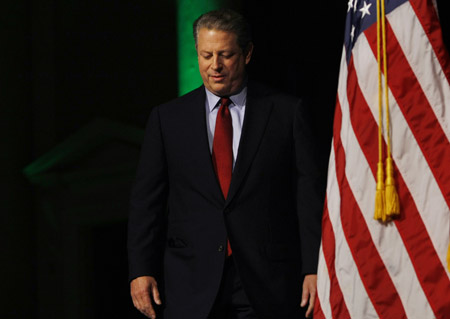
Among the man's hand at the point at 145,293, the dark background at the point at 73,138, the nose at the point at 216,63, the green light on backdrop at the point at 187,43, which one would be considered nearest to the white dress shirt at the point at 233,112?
the nose at the point at 216,63

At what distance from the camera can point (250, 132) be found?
3465mm

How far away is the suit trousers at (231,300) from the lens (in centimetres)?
337

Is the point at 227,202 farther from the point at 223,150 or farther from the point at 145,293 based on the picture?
the point at 145,293

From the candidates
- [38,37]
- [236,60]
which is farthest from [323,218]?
[38,37]

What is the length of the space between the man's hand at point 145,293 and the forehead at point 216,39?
0.79 meters

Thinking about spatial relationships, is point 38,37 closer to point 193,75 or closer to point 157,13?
point 157,13

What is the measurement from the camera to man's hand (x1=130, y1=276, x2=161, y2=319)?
343 centimetres

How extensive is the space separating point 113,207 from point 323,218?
10.6 feet

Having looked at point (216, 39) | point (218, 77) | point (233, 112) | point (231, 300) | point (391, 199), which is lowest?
point (231, 300)

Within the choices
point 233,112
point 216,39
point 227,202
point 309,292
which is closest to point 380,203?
point 309,292

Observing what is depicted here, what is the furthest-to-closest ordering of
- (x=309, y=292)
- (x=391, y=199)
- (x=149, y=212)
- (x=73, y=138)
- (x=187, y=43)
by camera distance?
(x=73, y=138) < (x=187, y=43) < (x=149, y=212) < (x=309, y=292) < (x=391, y=199)

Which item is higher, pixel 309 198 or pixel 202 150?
pixel 202 150

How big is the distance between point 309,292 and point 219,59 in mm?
815

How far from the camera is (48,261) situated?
6.59 m
